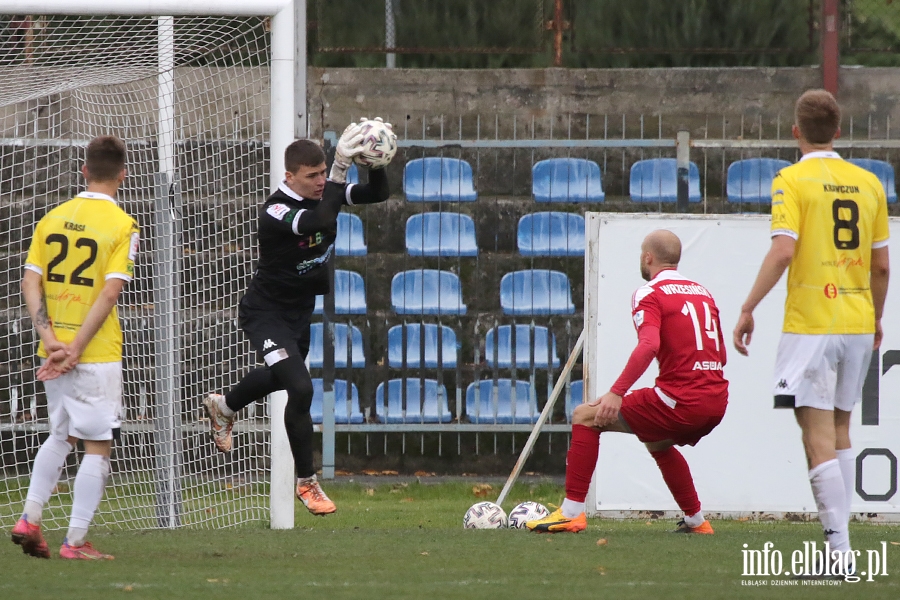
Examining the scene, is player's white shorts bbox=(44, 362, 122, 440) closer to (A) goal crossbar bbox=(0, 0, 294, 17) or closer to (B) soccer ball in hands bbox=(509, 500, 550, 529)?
(A) goal crossbar bbox=(0, 0, 294, 17)

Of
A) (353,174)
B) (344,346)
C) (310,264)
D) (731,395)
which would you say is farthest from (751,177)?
(310,264)

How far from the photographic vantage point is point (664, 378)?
6.20 m

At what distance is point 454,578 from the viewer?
489 cm

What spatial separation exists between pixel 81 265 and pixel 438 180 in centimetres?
496

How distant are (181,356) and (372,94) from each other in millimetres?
3927

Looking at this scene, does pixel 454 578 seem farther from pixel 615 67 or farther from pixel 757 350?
pixel 615 67

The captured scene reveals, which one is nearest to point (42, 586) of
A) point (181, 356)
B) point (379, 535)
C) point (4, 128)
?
point (379, 535)

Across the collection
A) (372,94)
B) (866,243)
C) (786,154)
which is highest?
(372,94)

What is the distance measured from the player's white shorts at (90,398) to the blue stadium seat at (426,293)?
4.65 m

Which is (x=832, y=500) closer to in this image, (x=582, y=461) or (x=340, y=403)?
(x=582, y=461)

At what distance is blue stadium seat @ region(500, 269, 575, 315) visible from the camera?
9781 mm

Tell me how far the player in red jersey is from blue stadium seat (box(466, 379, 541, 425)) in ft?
10.4

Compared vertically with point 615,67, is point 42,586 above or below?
below

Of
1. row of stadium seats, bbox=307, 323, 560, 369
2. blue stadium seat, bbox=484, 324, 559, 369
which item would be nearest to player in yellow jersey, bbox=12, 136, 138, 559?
row of stadium seats, bbox=307, 323, 560, 369
